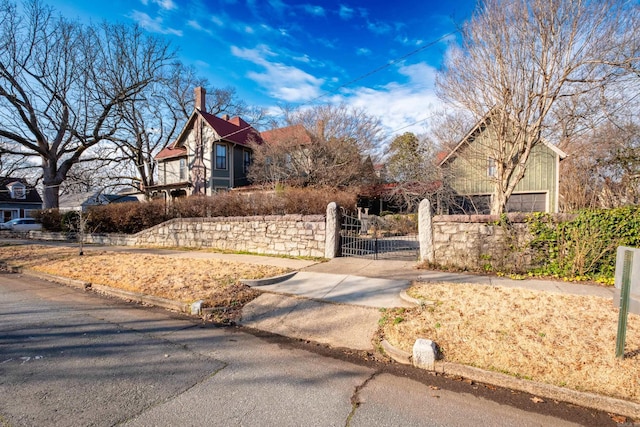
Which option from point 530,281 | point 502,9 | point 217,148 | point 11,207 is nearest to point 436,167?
point 502,9

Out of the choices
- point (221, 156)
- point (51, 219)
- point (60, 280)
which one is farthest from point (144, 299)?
point (221, 156)

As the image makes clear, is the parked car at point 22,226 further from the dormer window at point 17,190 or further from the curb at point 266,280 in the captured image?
the curb at point 266,280

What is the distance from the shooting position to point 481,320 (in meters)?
4.17

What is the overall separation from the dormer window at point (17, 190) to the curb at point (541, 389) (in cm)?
5200

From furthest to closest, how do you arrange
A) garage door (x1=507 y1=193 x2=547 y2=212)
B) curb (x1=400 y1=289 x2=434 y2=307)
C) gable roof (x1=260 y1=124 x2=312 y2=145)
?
gable roof (x1=260 y1=124 x2=312 y2=145), garage door (x1=507 y1=193 x2=547 y2=212), curb (x1=400 y1=289 x2=434 y2=307)

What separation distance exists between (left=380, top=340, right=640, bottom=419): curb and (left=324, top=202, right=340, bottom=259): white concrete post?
5.60 m

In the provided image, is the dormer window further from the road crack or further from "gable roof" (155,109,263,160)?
the road crack

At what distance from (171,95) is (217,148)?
11.0m

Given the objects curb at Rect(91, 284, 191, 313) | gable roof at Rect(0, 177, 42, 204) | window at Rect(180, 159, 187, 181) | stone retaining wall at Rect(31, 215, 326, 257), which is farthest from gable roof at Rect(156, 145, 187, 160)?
curb at Rect(91, 284, 191, 313)

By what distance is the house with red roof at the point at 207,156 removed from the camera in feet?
81.2

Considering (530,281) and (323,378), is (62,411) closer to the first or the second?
(323,378)

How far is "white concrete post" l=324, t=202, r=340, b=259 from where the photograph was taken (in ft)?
29.9

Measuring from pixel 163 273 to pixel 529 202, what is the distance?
20.3m

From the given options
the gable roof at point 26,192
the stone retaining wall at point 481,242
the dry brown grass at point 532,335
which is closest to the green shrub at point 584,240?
the stone retaining wall at point 481,242
